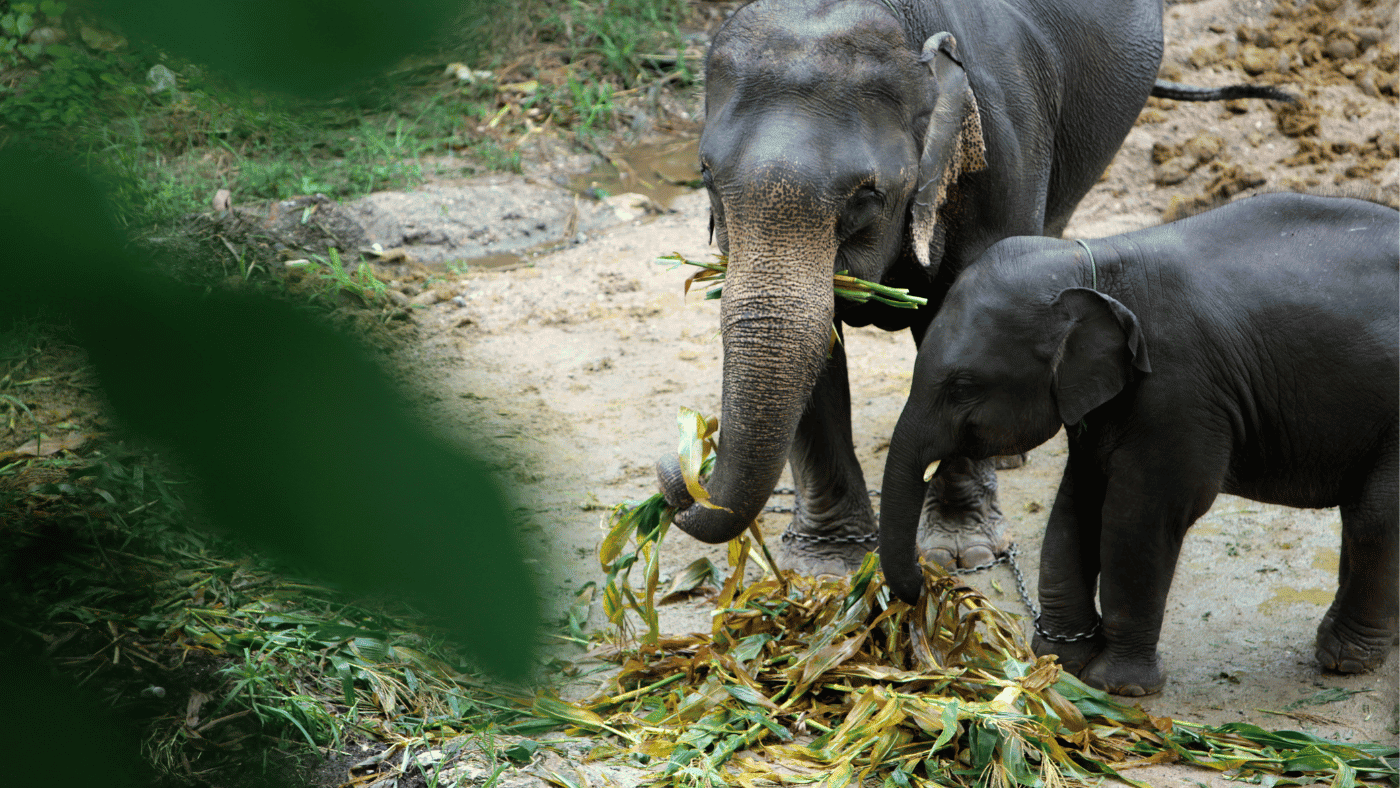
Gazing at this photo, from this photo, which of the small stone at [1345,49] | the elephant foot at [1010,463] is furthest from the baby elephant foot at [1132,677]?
the small stone at [1345,49]

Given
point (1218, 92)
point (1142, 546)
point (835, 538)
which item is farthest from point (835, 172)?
point (1218, 92)

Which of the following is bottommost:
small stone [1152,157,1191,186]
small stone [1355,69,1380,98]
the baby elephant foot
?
the baby elephant foot

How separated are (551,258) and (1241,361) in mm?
4519

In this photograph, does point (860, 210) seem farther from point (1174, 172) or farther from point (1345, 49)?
point (1345, 49)

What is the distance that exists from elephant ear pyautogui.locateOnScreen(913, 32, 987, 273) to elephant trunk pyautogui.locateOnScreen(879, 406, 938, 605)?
0.51 m

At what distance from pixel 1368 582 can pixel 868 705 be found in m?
1.52

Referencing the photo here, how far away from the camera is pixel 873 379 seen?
19.3 ft

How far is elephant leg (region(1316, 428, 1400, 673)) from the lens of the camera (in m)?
3.40

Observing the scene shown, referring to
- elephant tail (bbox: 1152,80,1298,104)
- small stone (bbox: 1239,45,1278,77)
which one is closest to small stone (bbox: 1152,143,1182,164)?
small stone (bbox: 1239,45,1278,77)

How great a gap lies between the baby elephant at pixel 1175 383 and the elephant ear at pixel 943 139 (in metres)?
0.21

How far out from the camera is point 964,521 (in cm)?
441

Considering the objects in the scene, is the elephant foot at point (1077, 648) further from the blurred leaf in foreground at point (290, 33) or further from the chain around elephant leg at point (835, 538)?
the blurred leaf in foreground at point (290, 33)

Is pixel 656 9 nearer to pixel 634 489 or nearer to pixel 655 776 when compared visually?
pixel 634 489

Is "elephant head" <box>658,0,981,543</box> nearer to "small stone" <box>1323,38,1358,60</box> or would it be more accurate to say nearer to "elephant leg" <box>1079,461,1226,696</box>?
"elephant leg" <box>1079,461,1226,696</box>
